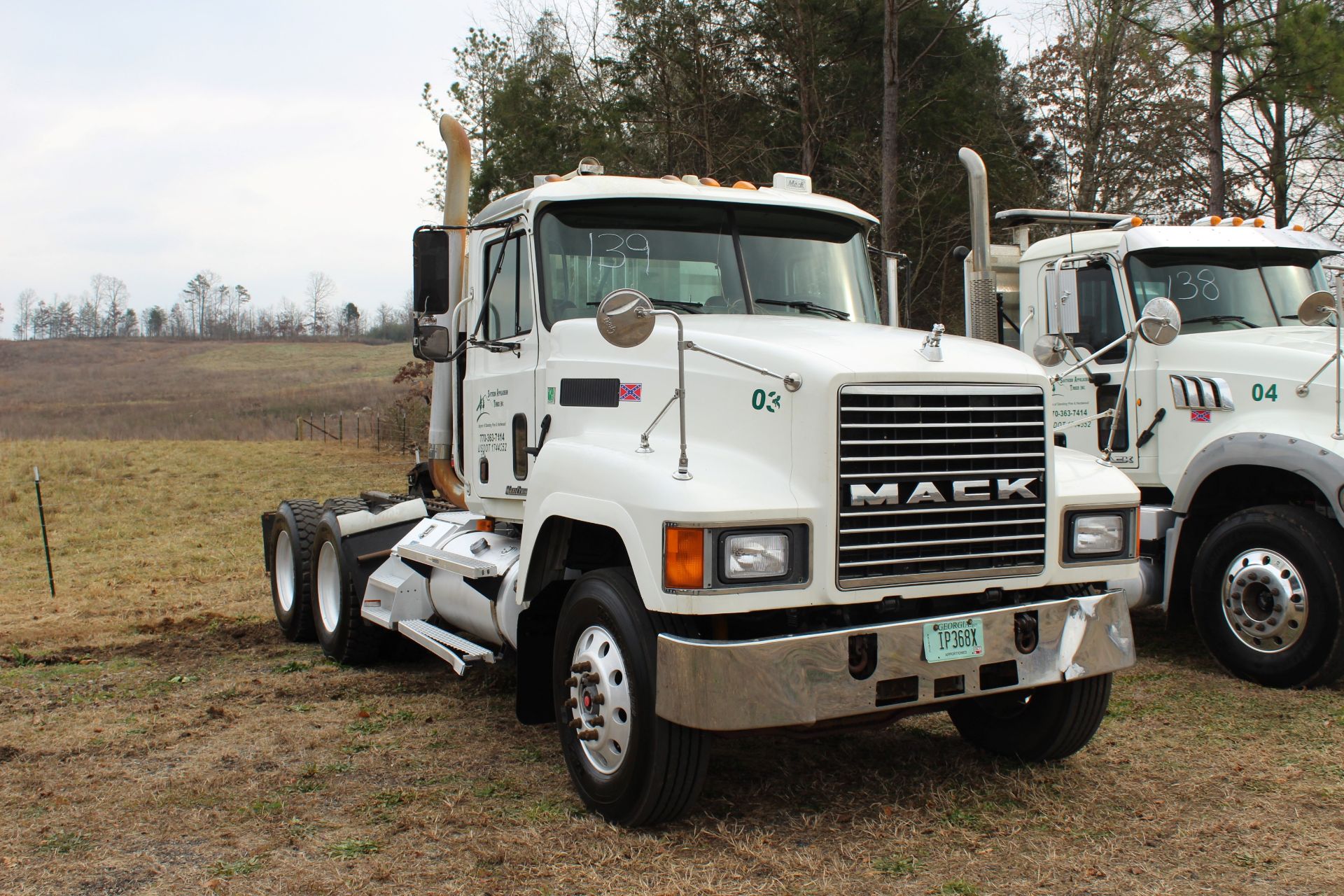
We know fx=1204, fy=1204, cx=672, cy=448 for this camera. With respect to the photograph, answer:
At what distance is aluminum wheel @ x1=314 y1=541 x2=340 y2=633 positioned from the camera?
798 cm

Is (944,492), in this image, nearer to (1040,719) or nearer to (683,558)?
(683,558)

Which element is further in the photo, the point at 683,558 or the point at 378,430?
the point at 378,430

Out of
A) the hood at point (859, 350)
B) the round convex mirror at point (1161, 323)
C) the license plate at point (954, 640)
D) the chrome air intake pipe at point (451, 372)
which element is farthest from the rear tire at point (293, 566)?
the round convex mirror at point (1161, 323)

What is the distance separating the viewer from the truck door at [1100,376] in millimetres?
7883

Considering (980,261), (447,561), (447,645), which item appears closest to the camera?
(447,645)

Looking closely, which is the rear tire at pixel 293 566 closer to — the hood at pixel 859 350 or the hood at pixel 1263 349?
the hood at pixel 859 350

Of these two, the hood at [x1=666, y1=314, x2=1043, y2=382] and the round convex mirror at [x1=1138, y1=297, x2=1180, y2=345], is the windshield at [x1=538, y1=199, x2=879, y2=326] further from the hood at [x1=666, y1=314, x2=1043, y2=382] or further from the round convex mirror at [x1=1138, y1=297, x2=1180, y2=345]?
the round convex mirror at [x1=1138, y1=297, x2=1180, y2=345]

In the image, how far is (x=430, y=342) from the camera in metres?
6.58

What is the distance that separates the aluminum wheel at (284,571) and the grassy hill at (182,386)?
1364 inches

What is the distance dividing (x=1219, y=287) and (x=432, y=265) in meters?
5.04

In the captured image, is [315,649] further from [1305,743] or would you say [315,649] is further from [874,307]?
[1305,743]

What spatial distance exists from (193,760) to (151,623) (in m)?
4.41

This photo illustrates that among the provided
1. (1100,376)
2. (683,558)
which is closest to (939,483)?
(683,558)

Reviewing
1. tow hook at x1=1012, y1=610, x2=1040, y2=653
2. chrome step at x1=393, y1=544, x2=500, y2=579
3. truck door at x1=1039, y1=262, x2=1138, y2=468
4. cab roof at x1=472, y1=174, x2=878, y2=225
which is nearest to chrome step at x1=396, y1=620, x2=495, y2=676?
chrome step at x1=393, y1=544, x2=500, y2=579
